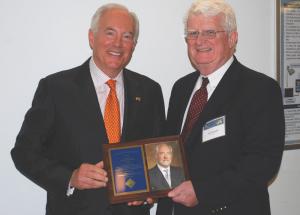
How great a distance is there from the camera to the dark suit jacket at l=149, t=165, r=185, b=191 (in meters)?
1.96

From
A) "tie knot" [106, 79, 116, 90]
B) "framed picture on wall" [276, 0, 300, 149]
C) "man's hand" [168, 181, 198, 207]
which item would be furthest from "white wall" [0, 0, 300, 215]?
"man's hand" [168, 181, 198, 207]

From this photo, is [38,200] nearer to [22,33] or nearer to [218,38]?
[22,33]

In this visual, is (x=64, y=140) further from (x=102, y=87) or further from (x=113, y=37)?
(x=113, y=37)

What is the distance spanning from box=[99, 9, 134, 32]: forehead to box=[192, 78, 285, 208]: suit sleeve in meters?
0.79

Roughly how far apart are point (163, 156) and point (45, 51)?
1.13 metres

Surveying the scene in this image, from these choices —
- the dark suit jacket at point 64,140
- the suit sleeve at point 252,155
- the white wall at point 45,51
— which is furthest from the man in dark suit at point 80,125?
the suit sleeve at point 252,155

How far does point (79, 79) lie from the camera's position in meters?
2.23

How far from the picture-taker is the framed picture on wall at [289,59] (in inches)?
121

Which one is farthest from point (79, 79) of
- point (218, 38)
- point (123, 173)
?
point (218, 38)

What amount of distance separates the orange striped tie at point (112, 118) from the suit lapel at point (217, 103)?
0.41 m

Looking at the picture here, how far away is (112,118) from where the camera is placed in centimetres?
218

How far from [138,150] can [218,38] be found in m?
0.75

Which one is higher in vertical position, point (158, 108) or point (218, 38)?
point (218, 38)

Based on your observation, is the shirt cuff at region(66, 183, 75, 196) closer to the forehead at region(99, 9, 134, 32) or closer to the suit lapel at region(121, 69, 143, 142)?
the suit lapel at region(121, 69, 143, 142)
